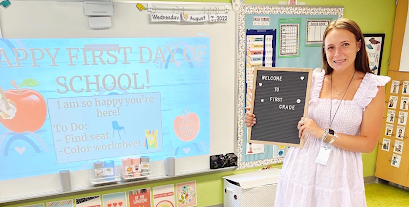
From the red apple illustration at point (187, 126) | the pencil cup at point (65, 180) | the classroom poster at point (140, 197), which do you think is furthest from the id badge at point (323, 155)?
the pencil cup at point (65, 180)

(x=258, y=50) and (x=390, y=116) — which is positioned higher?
(x=258, y=50)

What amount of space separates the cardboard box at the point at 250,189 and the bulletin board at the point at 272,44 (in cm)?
17

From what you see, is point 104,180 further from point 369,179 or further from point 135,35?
point 369,179

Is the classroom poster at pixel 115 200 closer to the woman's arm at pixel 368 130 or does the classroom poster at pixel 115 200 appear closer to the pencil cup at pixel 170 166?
the pencil cup at pixel 170 166

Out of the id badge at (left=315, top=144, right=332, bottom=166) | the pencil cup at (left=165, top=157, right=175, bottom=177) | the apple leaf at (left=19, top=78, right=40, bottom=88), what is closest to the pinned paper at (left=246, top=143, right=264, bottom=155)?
the pencil cup at (left=165, top=157, right=175, bottom=177)

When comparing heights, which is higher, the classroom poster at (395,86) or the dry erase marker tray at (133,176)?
the classroom poster at (395,86)

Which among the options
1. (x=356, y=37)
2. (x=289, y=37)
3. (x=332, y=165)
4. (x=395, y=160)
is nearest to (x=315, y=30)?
(x=289, y=37)

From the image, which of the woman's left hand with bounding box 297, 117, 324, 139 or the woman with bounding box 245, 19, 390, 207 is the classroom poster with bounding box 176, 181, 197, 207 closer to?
the woman with bounding box 245, 19, 390, 207

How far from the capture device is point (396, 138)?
3.15m

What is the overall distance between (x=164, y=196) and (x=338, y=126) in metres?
1.60

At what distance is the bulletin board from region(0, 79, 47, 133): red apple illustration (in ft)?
4.99

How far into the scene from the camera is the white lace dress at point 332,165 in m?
1.48

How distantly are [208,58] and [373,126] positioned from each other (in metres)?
1.32

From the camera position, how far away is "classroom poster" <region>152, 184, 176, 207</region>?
2.51 meters
